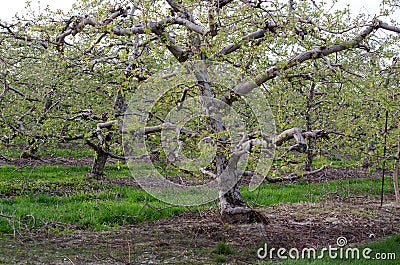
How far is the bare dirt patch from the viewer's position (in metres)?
6.43

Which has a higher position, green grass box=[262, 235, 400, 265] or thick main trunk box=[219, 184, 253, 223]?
thick main trunk box=[219, 184, 253, 223]

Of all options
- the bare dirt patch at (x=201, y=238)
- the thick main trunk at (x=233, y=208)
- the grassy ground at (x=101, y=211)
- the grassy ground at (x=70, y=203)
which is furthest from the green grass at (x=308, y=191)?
the grassy ground at (x=70, y=203)

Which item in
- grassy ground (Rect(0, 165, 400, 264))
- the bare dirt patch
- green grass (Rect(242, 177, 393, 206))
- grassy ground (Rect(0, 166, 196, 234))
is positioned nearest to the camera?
the bare dirt patch

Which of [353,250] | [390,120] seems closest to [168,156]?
[353,250]

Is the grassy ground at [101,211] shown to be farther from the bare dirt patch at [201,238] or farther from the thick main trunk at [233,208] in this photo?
the thick main trunk at [233,208]

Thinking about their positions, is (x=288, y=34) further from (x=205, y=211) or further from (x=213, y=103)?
(x=205, y=211)

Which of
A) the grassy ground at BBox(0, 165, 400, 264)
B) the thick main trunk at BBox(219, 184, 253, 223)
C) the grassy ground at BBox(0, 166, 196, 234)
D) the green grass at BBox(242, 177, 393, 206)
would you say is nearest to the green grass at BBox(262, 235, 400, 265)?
the grassy ground at BBox(0, 165, 400, 264)

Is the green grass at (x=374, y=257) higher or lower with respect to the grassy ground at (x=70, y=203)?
lower

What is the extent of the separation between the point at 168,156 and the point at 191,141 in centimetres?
46

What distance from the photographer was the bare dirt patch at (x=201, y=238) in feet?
21.1

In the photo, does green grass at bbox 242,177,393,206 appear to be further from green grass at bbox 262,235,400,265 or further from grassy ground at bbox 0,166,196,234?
green grass at bbox 262,235,400,265

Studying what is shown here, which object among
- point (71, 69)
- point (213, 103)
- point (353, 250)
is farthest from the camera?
point (71, 69)

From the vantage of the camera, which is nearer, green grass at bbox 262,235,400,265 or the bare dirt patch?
green grass at bbox 262,235,400,265

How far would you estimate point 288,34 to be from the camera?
25.1 ft
